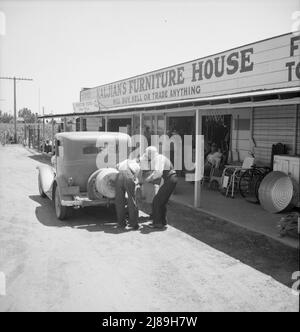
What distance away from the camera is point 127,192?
8.18 metres

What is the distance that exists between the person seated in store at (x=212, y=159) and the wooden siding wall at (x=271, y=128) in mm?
1201

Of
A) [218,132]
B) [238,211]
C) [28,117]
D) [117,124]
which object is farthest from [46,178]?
[28,117]

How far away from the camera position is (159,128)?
1734 cm

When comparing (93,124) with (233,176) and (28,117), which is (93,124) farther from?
(28,117)

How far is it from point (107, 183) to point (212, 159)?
532 centimetres

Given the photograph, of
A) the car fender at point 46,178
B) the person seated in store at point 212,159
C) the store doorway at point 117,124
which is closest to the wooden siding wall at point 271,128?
the person seated in store at point 212,159

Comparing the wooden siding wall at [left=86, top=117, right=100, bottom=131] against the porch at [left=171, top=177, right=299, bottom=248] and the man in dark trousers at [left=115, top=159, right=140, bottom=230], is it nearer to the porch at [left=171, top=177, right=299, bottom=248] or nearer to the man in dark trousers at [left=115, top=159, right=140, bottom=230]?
the porch at [left=171, top=177, right=299, bottom=248]

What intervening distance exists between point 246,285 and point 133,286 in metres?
1.49

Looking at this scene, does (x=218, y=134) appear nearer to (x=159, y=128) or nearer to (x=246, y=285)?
(x=159, y=128)

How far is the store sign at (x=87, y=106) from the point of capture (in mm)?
25875

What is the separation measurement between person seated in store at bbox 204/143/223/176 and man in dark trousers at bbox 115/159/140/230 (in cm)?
497

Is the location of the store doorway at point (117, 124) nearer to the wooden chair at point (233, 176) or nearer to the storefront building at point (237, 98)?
the storefront building at point (237, 98)

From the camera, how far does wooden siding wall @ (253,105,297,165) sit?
10.8 metres

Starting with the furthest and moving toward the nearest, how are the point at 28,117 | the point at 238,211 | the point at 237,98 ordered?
the point at 28,117 < the point at 238,211 < the point at 237,98
